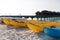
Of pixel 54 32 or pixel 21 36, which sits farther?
pixel 21 36

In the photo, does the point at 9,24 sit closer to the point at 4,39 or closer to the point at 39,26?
the point at 39,26

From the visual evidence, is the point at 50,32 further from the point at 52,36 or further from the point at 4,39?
the point at 4,39

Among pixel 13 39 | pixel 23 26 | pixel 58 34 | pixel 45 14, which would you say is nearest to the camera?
pixel 13 39

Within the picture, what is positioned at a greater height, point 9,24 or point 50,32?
point 50,32

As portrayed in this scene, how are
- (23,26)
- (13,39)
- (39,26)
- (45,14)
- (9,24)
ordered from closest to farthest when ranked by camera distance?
(13,39)
(39,26)
(23,26)
(9,24)
(45,14)

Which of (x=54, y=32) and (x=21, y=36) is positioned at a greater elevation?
(x=54, y=32)

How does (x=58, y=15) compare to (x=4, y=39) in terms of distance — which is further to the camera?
(x=58, y=15)

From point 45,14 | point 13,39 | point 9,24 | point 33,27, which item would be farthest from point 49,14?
point 13,39

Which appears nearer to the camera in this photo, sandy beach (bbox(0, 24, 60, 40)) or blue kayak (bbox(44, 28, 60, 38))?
sandy beach (bbox(0, 24, 60, 40))

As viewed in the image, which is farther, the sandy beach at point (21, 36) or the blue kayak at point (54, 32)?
the blue kayak at point (54, 32)

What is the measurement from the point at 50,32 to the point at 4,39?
5662 mm

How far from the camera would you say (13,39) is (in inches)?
644

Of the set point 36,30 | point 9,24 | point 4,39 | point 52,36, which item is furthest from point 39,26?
point 9,24

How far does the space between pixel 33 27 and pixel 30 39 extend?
759 cm
